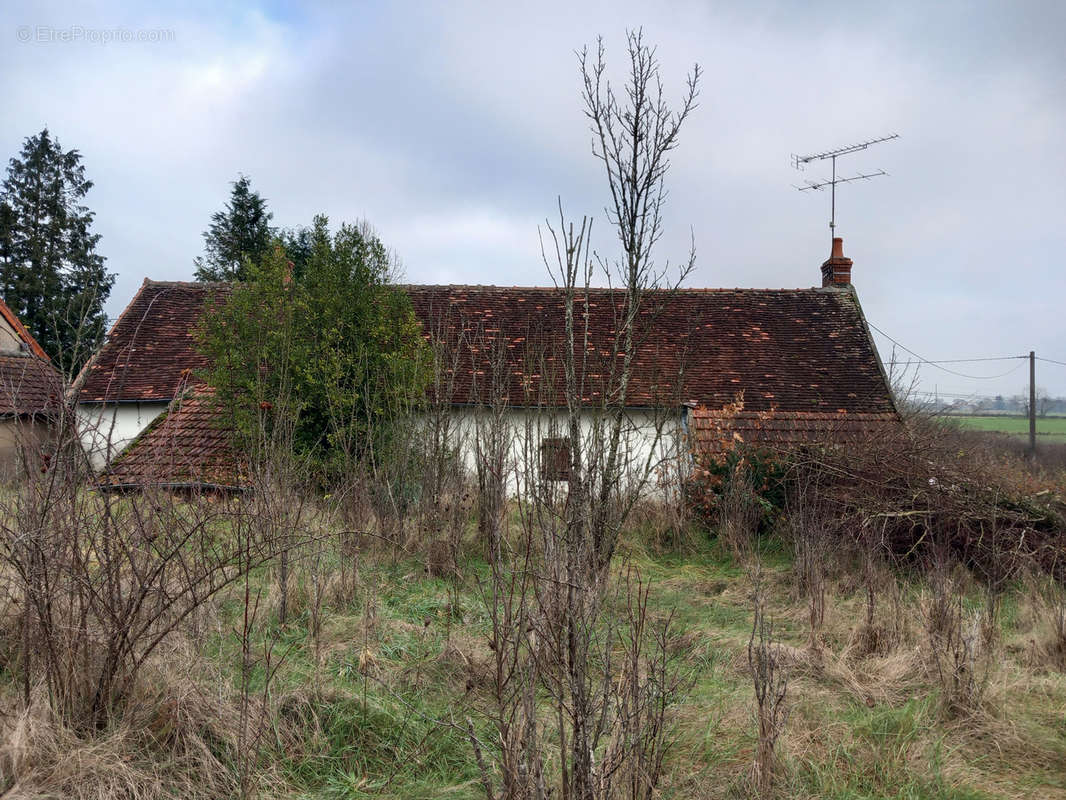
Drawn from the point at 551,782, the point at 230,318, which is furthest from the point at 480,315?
the point at 551,782

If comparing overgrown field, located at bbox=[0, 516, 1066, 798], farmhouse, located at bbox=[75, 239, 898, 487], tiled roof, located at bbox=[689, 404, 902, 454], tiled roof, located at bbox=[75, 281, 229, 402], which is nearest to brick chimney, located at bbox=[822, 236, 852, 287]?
farmhouse, located at bbox=[75, 239, 898, 487]

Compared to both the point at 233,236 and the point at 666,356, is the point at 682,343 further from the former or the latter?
the point at 233,236

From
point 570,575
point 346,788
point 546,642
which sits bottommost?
point 346,788

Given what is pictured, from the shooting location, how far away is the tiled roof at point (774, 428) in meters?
11.2

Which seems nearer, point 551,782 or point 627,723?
point 627,723

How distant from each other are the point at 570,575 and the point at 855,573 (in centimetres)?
610

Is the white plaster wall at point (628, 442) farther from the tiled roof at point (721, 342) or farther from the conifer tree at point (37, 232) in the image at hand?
the conifer tree at point (37, 232)

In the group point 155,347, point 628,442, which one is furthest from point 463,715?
point 155,347

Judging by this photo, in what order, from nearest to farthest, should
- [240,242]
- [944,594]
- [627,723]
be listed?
[627,723] → [944,594] → [240,242]

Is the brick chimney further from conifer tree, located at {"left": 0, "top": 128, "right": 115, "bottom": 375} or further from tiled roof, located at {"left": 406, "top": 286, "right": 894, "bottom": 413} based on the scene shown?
conifer tree, located at {"left": 0, "top": 128, "right": 115, "bottom": 375}

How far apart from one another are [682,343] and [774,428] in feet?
15.5

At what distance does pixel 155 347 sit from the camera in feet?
56.3

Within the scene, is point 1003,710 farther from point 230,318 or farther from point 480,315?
point 480,315

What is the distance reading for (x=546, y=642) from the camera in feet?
9.68
